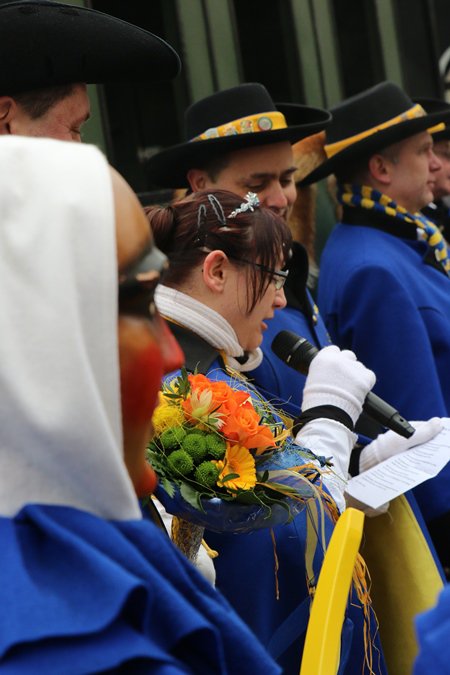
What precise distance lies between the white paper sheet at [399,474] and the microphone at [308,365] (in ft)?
0.29

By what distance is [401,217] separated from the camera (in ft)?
13.4

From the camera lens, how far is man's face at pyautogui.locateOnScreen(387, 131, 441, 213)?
4168 mm

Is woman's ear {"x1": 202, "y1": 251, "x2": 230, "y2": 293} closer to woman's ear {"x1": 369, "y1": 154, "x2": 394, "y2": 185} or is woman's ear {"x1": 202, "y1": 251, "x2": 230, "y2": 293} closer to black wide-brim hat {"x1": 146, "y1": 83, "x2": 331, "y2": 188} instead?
black wide-brim hat {"x1": 146, "y1": 83, "x2": 331, "y2": 188}

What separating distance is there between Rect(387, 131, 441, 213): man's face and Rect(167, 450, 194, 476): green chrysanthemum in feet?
7.51

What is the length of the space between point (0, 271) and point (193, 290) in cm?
143

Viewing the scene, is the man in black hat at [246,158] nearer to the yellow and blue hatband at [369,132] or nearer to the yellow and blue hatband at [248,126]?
the yellow and blue hatband at [248,126]

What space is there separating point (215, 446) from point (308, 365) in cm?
77

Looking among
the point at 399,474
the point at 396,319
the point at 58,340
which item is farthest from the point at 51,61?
the point at 58,340

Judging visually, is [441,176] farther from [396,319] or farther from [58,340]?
[58,340]

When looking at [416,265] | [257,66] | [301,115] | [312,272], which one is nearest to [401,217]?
[416,265]

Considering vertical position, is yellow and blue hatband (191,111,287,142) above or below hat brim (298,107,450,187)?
above

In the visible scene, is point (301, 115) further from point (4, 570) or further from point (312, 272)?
point (4, 570)

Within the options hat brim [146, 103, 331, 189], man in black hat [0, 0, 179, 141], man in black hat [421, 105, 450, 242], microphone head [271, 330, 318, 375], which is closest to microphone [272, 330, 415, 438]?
microphone head [271, 330, 318, 375]

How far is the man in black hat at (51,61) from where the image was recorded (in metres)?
2.63
